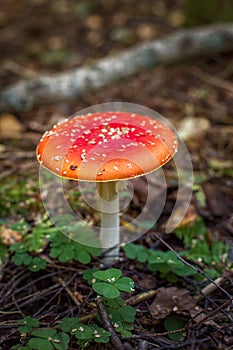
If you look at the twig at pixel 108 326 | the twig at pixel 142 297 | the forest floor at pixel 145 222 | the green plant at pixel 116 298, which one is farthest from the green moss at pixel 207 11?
the twig at pixel 108 326

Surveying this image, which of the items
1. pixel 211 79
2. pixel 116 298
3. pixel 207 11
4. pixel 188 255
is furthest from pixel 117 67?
pixel 116 298

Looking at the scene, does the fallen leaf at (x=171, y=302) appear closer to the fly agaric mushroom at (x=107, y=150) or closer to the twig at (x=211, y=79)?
the fly agaric mushroom at (x=107, y=150)

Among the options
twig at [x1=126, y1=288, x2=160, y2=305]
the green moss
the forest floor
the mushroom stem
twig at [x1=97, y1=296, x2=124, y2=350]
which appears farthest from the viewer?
the green moss

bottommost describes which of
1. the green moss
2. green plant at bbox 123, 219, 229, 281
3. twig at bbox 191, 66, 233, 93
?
green plant at bbox 123, 219, 229, 281

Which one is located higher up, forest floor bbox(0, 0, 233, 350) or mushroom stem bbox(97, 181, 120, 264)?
mushroom stem bbox(97, 181, 120, 264)

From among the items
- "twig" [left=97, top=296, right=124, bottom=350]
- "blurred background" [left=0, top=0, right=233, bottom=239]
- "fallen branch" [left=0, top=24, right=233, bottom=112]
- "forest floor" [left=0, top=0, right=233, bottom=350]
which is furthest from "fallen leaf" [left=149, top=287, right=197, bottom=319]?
"fallen branch" [left=0, top=24, right=233, bottom=112]

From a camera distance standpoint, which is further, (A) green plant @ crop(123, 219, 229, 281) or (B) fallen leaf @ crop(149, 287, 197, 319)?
(A) green plant @ crop(123, 219, 229, 281)

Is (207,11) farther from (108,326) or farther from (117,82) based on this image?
(108,326)

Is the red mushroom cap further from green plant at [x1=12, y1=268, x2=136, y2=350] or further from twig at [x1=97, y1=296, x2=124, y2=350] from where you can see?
twig at [x1=97, y1=296, x2=124, y2=350]
